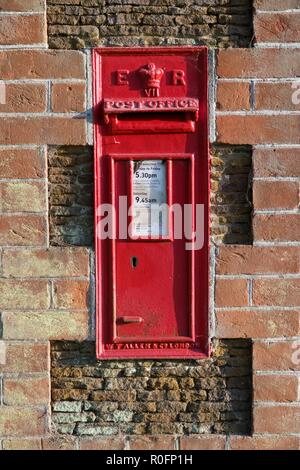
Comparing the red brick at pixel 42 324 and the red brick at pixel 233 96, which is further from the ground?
the red brick at pixel 233 96

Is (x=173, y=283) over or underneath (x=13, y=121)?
underneath

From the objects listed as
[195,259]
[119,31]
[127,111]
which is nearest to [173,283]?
[195,259]

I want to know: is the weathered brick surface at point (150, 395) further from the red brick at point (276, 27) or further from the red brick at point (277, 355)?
the red brick at point (276, 27)

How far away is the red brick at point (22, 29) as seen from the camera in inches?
99.9

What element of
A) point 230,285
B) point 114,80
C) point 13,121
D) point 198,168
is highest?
point 114,80

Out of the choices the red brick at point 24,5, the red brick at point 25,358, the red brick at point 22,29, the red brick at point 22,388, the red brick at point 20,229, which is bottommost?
the red brick at point 22,388

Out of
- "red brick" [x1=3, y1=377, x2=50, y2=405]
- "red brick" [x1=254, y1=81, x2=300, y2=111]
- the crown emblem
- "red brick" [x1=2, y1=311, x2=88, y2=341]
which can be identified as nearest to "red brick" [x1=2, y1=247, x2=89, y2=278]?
"red brick" [x1=2, y1=311, x2=88, y2=341]

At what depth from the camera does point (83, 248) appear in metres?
2.60

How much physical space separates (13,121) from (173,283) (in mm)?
1128

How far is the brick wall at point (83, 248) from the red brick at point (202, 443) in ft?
0.52

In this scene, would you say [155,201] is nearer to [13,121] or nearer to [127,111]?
[127,111]

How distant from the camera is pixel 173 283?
8.62 feet

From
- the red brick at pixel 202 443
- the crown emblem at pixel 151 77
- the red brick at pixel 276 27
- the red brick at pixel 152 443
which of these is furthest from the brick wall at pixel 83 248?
the red brick at pixel 152 443

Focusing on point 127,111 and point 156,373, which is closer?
point 127,111
